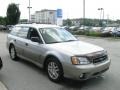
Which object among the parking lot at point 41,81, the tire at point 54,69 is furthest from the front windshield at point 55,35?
the parking lot at point 41,81

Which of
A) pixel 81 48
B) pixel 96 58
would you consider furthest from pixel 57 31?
pixel 96 58

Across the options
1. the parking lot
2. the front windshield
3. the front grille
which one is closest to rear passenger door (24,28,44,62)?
the front windshield

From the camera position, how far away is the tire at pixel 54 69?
19.1ft

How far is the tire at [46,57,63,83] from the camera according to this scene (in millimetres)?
5832

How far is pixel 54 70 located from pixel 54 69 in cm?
3

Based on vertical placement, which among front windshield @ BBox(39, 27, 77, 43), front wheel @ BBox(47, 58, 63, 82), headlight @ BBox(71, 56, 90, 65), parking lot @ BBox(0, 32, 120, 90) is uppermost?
front windshield @ BBox(39, 27, 77, 43)

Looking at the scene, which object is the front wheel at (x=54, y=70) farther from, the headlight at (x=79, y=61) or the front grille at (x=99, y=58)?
the front grille at (x=99, y=58)

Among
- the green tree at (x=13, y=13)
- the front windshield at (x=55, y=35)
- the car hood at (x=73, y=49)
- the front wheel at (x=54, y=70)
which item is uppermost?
the green tree at (x=13, y=13)

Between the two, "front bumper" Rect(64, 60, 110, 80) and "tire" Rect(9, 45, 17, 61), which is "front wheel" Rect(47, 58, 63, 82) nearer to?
"front bumper" Rect(64, 60, 110, 80)

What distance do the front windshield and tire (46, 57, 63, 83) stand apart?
774 millimetres

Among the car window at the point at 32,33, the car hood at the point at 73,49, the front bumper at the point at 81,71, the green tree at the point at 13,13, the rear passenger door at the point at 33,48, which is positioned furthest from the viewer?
the green tree at the point at 13,13

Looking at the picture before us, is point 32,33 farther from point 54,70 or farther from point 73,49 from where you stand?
point 73,49

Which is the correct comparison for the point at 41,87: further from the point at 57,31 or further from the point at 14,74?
the point at 57,31

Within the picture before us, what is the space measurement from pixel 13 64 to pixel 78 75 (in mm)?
3713
